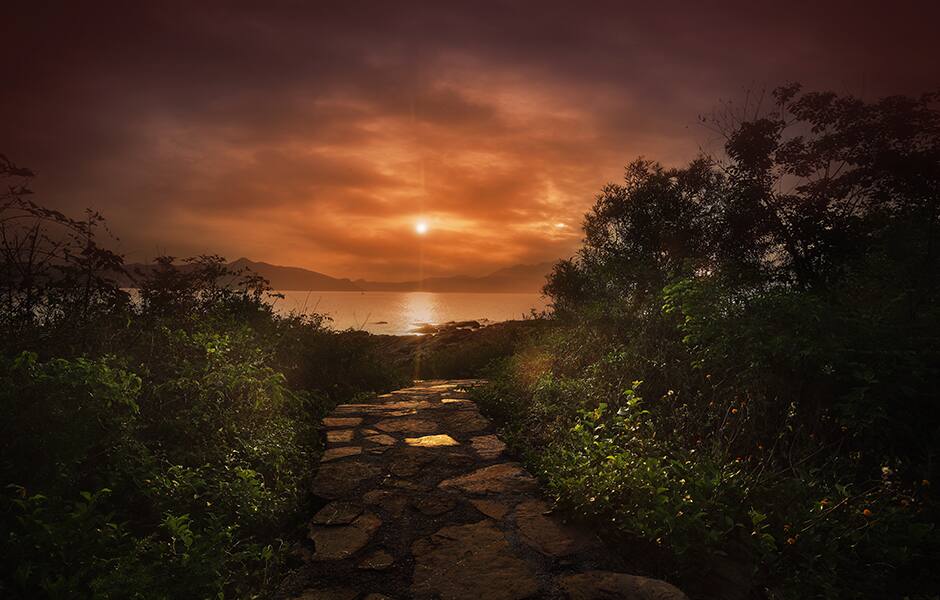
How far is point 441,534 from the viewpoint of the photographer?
3572mm

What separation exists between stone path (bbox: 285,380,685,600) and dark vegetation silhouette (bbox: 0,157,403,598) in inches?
14.1

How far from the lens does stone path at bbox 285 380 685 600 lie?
291cm

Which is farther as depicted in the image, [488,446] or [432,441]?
[432,441]

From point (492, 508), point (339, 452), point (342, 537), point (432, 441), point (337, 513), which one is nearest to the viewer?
point (342, 537)

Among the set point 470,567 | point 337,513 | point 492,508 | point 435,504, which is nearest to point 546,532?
point 492,508

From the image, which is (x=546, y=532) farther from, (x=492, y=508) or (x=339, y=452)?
(x=339, y=452)

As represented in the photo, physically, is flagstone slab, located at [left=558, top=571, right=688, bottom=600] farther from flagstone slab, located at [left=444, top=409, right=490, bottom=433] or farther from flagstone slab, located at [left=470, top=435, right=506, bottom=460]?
flagstone slab, located at [left=444, top=409, right=490, bottom=433]

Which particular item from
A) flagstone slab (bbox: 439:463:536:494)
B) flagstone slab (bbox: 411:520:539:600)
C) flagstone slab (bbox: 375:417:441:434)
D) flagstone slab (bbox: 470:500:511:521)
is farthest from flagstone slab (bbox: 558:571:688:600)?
flagstone slab (bbox: 375:417:441:434)

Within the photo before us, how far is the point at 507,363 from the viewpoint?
10.1 m

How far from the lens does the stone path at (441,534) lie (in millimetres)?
2912

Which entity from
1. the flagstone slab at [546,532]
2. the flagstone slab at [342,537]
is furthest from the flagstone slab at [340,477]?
the flagstone slab at [546,532]

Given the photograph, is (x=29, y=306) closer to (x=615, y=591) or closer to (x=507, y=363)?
(x=615, y=591)

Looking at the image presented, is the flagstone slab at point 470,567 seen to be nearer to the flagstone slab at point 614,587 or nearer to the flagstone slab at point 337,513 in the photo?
the flagstone slab at point 614,587

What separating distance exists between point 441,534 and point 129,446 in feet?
8.21
